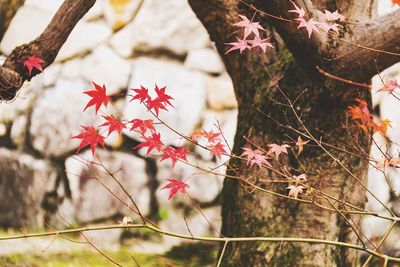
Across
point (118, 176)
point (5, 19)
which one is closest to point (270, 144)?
point (118, 176)

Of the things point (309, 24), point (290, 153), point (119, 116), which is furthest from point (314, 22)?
point (119, 116)

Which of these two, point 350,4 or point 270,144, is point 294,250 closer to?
point 270,144

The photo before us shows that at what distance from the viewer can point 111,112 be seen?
619cm

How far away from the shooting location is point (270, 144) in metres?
3.19

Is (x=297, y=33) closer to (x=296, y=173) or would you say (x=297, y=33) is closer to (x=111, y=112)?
(x=296, y=173)

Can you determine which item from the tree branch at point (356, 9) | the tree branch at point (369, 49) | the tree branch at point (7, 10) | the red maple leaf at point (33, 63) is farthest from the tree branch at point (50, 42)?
the tree branch at point (7, 10)

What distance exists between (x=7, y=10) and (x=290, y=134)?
14.0 ft

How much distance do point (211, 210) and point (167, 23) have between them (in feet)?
6.22

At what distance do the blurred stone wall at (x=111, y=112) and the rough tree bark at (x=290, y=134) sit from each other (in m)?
2.61

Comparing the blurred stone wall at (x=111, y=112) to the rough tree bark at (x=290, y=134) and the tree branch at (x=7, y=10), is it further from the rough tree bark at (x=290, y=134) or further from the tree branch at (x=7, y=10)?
the rough tree bark at (x=290, y=134)

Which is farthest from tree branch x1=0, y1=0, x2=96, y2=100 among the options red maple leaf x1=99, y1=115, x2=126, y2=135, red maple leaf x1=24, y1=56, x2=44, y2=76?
red maple leaf x1=99, y1=115, x2=126, y2=135

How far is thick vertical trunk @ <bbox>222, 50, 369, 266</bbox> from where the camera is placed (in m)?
3.12

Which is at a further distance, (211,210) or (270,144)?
(211,210)

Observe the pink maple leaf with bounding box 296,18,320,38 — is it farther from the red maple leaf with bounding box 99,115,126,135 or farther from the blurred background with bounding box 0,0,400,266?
the blurred background with bounding box 0,0,400,266
